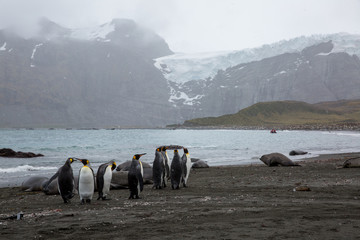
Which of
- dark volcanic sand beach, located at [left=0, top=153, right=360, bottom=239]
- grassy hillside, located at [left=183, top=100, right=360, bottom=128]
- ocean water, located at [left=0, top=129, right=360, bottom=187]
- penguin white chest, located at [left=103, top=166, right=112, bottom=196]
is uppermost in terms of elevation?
grassy hillside, located at [left=183, top=100, right=360, bottom=128]

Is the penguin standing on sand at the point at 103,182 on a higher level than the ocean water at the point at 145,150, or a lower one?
higher

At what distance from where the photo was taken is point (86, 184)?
10586mm

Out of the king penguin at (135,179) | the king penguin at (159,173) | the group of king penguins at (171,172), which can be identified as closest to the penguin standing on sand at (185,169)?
the group of king penguins at (171,172)

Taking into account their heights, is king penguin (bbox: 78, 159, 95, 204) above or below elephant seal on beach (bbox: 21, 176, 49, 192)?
above

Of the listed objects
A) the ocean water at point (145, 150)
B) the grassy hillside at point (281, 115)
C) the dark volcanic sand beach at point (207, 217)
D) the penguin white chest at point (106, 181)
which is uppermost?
the grassy hillside at point (281, 115)

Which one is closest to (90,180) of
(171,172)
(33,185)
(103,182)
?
(103,182)

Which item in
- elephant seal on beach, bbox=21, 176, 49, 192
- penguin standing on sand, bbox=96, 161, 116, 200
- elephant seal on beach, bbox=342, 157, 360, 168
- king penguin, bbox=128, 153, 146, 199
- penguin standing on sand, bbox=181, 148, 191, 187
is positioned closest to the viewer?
king penguin, bbox=128, 153, 146, 199

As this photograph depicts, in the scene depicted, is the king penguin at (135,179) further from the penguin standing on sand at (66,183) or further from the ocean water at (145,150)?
the ocean water at (145,150)

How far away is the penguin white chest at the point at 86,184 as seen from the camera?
10.6 metres

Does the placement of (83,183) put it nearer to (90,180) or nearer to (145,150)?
(90,180)

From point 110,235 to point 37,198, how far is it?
22.6 feet

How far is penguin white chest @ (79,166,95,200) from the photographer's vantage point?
34.7 feet

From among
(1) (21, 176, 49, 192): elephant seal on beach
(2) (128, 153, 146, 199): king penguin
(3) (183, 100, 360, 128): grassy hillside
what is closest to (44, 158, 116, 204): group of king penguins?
(2) (128, 153, 146, 199): king penguin

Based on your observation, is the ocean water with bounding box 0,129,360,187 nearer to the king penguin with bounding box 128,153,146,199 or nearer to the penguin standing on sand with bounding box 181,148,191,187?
the penguin standing on sand with bounding box 181,148,191,187
